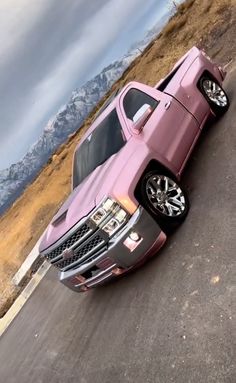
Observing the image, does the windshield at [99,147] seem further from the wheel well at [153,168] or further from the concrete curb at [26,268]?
the concrete curb at [26,268]

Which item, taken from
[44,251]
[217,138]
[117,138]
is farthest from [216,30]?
[44,251]

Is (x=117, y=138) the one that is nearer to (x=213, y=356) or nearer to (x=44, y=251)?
(x=44, y=251)

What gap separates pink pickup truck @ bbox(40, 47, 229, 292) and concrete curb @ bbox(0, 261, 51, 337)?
435cm

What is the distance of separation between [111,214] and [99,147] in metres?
1.86

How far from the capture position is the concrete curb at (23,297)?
12.1 m

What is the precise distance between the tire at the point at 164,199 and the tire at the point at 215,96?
2612 millimetres

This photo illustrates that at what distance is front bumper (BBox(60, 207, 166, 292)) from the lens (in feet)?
21.4

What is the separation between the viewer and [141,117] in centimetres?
752

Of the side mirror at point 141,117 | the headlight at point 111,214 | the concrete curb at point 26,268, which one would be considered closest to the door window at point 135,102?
the side mirror at point 141,117

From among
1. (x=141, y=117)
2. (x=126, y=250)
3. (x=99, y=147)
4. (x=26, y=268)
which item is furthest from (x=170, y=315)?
(x=26, y=268)

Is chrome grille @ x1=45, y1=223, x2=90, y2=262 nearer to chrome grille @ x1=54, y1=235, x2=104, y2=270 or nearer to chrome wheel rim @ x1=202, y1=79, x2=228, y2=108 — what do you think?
chrome grille @ x1=54, y1=235, x2=104, y2=270

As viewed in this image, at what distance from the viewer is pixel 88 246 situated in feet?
22.4

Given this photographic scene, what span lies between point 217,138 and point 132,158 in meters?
2.33

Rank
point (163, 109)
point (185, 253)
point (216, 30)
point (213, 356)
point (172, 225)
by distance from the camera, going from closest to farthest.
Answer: point (213, 356), point (185, 253), point (172, 225), point (163, 109), point (216, 30)
